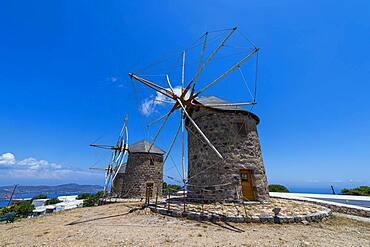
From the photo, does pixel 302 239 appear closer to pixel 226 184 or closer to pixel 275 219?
pixel 275 219

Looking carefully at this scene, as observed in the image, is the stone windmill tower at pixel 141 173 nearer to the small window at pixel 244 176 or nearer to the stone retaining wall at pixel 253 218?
the small window at pixel 244 176

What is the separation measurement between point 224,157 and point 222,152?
338 mm

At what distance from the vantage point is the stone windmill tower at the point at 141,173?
68.1 feet

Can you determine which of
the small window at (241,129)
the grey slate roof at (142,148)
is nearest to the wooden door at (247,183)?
the small window at (241,129)

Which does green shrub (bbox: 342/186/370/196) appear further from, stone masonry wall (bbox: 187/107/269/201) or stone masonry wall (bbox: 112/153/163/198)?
stone masonry wall (bbox: 112/153/163/198)

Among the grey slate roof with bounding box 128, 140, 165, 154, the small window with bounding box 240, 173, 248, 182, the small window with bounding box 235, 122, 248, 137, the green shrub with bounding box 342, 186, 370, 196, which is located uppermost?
the grey slate roof with bounding box 128, 140, 165, 154

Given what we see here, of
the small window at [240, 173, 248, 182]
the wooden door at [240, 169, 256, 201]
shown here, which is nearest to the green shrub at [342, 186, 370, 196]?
the wooden door at [240, 169, 256, 201]

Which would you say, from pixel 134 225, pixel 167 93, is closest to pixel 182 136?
pixel 167 93

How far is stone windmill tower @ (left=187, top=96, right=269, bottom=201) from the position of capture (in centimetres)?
1010

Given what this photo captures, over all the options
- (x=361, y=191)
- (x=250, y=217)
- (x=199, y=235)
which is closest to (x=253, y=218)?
(x=250, y=217)

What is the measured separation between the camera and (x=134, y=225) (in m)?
6.81

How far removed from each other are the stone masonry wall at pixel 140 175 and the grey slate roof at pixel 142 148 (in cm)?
53

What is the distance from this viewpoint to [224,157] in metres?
10.5

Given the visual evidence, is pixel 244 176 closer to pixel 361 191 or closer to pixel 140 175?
pixel 140 175
